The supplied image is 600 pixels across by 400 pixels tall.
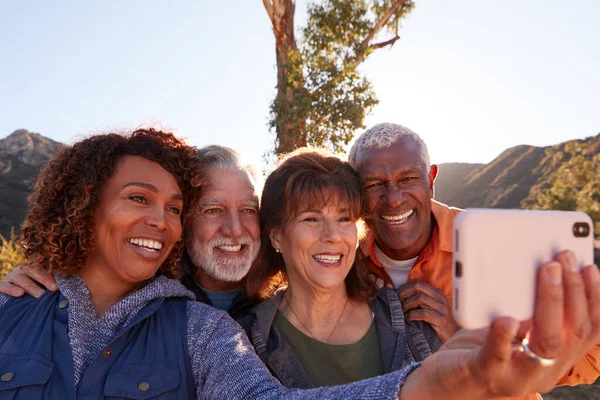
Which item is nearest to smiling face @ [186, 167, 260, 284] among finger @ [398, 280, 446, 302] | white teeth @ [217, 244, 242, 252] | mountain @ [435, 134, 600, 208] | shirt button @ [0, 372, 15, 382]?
white teeth @ [217, 244, 242, 252]

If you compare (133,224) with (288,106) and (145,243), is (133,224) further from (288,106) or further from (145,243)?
(288,106)

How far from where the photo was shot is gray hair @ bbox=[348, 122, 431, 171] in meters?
3.13

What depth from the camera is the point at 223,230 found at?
295 centimetres

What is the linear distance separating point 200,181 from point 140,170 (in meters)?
0.35

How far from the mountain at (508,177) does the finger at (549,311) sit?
31863 millimetres

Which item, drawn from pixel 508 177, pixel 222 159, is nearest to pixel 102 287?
pixel 222 159

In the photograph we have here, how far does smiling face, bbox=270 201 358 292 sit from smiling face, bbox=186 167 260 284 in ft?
1.28

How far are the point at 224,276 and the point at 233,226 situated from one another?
290mm

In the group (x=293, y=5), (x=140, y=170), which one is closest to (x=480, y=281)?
(x=140, y=170)

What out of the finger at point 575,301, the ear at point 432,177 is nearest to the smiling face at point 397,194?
the ear at point 432,177

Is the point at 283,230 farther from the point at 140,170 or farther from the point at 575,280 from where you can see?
the point at 575,280

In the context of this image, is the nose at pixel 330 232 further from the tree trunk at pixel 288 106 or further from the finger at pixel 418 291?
the tree trunk at pixel 288 106

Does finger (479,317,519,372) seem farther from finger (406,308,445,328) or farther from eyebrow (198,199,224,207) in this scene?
eyebrow (198,199,224,207)

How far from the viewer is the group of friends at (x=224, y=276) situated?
2100 mm
